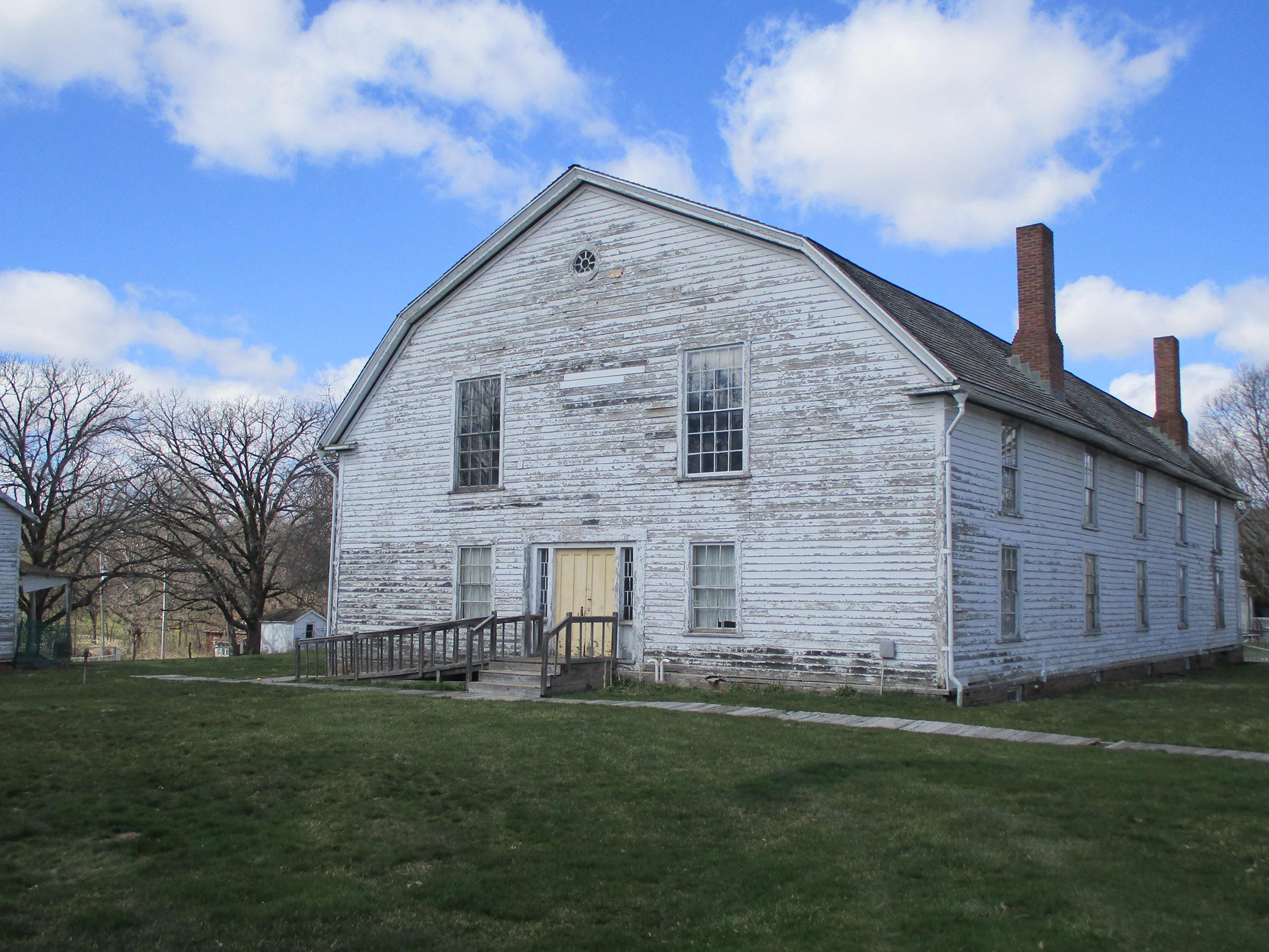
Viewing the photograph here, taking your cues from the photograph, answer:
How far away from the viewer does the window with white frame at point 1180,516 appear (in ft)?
86.5

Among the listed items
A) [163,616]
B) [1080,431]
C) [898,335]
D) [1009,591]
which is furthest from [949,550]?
[163,616]

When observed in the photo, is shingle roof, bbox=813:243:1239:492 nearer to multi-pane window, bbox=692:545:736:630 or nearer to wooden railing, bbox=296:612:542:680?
multi-pane window, bbox=692:545:736:630

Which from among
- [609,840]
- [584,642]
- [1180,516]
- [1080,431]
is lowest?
[609,840]

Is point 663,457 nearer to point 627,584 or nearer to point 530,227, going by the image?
point 627,584

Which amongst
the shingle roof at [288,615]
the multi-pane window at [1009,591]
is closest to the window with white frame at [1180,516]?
the multi-pane window at [1009,591]

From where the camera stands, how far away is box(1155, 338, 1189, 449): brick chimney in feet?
99.1

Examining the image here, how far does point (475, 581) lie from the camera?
19.7 m

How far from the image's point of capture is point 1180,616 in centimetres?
2603

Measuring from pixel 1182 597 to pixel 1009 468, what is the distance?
39.0 feet

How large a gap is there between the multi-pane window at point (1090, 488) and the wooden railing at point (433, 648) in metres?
10.8

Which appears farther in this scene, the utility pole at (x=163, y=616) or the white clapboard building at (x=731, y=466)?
the utility pole at (x=163, y=616)

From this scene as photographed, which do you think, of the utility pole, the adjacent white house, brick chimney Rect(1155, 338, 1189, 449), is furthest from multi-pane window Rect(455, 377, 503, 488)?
brick chimney Rect(1155, 338, 1189, 449)

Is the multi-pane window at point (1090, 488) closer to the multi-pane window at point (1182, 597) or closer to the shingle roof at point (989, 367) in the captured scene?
the shingle roof at point (989, 367)

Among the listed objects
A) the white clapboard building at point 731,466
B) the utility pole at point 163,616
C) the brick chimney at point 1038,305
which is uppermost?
the brick chimney at point 1038,305
